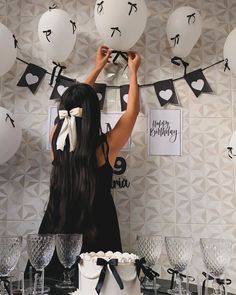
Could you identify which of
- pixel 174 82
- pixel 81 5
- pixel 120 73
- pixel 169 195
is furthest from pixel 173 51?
pixel 169 195

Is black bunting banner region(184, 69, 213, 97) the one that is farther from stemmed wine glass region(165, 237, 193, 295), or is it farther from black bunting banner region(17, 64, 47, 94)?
stemmed wine glass region(165, 237, 193, 295)

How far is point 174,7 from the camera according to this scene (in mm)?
2021

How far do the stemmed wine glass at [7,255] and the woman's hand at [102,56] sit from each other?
101 cm

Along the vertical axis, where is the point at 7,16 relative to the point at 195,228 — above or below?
above

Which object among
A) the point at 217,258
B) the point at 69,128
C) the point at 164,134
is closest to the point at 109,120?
the point at 164,134

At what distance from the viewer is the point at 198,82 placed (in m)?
1.93

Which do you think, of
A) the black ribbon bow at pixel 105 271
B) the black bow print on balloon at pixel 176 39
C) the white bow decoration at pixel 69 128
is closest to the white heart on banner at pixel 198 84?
the black bow print on balloon at pixel 176 39

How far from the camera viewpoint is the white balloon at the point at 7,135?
161cm

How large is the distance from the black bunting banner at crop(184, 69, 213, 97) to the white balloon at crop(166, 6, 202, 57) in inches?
5.9

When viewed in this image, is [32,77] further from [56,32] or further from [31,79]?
[56,32]

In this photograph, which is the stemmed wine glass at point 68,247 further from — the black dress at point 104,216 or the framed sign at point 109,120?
the framed sign at point 109,120

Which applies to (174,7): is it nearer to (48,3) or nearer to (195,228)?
(48,3)

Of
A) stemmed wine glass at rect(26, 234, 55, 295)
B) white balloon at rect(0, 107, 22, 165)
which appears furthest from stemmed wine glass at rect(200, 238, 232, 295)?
white balloon at rect(0, 107, 22, 165)

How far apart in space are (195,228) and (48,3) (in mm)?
1340
